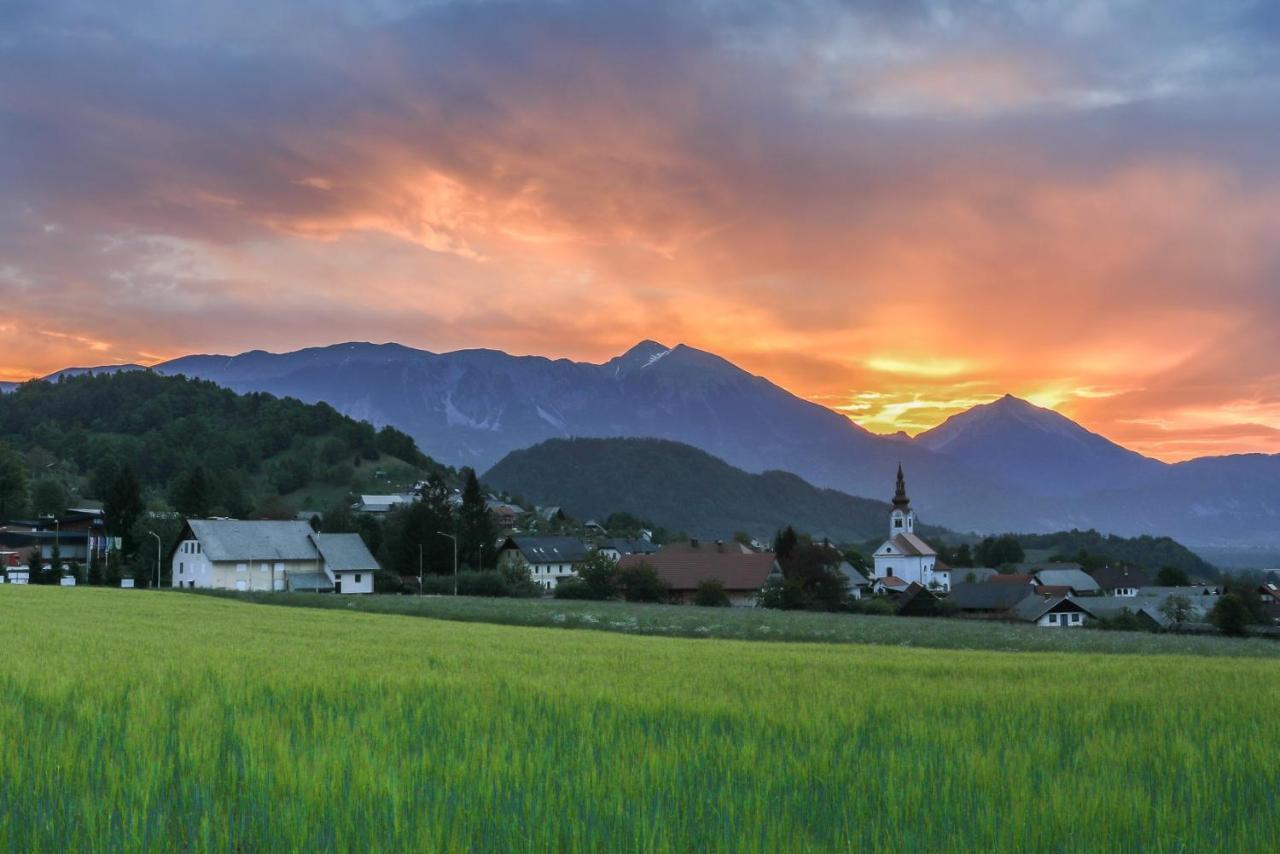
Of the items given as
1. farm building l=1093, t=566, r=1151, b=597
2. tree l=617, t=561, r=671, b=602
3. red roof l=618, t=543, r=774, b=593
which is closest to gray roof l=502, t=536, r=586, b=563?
red roof l=618, t=543, r=774, b=593

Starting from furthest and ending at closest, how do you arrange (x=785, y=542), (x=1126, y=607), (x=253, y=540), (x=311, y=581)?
(x=785, y=542)
(x=311, y=581)
(x=253, y=540)
(x=1126, y=607)

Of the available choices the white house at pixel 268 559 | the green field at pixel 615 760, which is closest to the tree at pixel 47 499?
the white house at pixel 268 559

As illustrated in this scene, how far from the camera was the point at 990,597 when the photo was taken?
4808 inches

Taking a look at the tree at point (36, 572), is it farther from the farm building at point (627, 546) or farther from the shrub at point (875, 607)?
the farm building at point (627, 546)

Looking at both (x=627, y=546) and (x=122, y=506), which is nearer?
(x=122, y=506)

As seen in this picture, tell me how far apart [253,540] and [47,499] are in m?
80.4

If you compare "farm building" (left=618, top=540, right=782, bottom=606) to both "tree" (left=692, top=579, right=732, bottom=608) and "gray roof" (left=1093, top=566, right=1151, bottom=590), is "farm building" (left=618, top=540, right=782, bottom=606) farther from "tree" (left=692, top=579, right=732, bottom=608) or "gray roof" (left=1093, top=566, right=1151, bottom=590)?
"gray roof" (left=1093, top=566, right=1151, bottom=590)

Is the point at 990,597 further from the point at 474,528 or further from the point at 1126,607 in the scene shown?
the point at 474,528

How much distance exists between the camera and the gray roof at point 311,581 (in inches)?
3975

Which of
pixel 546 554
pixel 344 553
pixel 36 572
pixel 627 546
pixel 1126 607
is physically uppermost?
pixel 344 553

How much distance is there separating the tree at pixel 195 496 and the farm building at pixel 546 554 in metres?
39.7

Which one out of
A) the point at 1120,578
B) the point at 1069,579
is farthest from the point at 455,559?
the point at 1120,578

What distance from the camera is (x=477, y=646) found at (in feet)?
92.3

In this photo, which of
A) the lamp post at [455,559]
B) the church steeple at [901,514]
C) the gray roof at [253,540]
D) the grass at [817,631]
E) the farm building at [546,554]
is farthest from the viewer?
the church steeple at [901,514]
